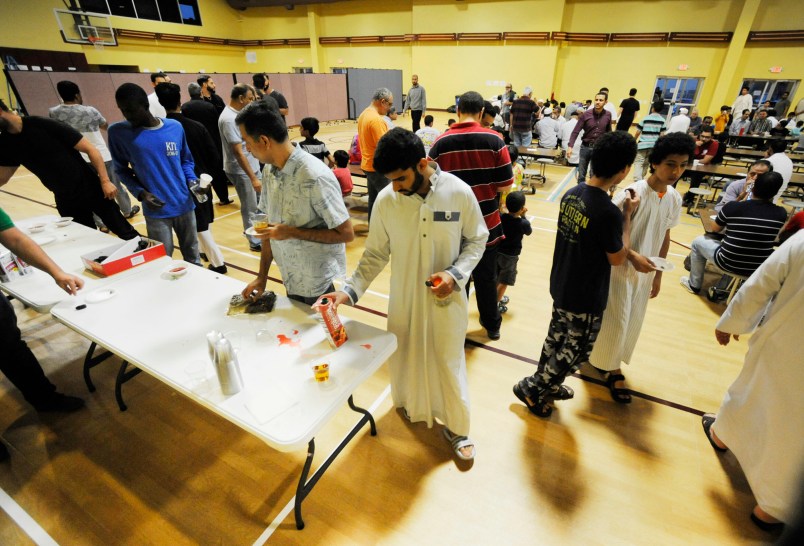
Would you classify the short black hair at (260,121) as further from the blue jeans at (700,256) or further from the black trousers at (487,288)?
the blue jeans at (700,256)

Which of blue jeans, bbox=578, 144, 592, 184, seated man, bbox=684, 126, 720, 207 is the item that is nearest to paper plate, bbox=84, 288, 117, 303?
blue jeans, bbox=578, 144, 592, 184

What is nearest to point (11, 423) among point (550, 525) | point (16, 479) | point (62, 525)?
point (16, 479)

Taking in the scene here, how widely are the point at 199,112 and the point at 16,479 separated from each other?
4780mm

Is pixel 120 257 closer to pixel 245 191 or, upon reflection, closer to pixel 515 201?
pixel 245 191

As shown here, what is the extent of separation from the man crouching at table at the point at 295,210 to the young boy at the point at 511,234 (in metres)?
1.52

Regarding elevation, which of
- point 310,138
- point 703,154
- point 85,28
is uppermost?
point 85,28

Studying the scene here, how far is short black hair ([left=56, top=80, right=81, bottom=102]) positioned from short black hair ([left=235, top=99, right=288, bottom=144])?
4.80 meters

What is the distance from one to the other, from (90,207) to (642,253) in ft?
14.6

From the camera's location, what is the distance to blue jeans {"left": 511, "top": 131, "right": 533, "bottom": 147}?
Result: 8.41m

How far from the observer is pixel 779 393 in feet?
5.64

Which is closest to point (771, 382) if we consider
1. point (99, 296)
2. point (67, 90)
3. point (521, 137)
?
point (99, 296)

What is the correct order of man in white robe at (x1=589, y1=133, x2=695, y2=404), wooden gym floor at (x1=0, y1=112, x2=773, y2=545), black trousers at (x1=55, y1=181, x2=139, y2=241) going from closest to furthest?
wooden gym floor at (x1=0, y1=112, x2=773, y2=545)
man in white robe at (x1=589, y1=133, x2=695, y2=404)
black trousers at (x1=55, y1=181, x2=139, y2=241)

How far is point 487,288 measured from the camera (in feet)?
9.81

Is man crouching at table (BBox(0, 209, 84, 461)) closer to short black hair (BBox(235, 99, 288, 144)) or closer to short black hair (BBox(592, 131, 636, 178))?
short black hair (BBox(235, 99, 288, 144))
